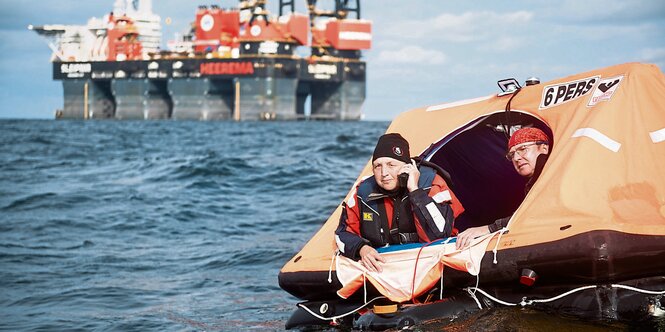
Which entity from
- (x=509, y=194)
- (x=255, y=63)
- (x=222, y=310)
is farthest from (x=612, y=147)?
(x=255, y=63)

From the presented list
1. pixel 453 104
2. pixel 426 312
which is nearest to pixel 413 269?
pixel 426 312

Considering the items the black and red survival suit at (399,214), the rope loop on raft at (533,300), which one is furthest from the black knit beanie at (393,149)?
the rope loop on raft at (533,300)

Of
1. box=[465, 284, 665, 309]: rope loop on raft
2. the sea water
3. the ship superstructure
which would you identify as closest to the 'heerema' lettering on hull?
the ship superstructure

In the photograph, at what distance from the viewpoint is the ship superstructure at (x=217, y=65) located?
80125 mm

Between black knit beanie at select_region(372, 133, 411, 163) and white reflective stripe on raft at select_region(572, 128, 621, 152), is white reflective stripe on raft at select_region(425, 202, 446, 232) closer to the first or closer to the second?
black knit beanie at select_region(372, 133, 411, 163)

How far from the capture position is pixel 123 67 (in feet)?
289

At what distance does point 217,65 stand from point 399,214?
249 feet

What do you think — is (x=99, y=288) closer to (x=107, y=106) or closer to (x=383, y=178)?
(x=383, y=178)

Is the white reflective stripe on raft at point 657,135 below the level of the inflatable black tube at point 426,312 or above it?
above

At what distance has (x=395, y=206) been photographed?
652 centimetres

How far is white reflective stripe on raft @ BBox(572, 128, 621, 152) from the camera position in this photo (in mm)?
6102

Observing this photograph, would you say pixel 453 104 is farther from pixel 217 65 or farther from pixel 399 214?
pixel 217 65

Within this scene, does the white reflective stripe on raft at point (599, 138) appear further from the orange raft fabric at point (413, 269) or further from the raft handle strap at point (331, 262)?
the raft handle strap at point (331, 262)

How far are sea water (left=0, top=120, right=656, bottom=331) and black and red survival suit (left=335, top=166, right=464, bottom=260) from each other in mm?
723
